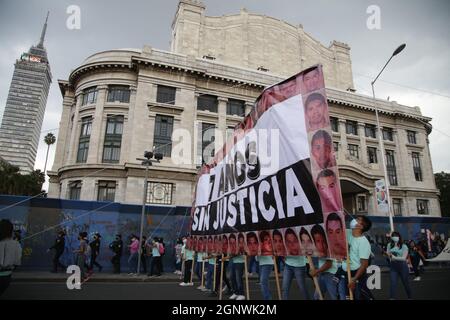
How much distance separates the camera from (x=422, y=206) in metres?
34.8

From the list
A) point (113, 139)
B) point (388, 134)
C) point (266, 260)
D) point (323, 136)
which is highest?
point (388, 134)

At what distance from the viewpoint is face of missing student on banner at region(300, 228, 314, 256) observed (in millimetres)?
3981

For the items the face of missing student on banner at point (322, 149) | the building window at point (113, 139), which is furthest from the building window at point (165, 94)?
the face of missing student on banner at point (322, 149)

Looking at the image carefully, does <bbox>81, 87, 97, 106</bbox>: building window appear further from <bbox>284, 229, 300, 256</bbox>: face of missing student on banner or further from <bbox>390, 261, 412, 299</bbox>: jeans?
<bbox>390, 261, 412, 299</bbox>: jeans

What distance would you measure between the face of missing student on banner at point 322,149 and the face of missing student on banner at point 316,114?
0.14m

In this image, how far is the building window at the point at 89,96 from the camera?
2825cm

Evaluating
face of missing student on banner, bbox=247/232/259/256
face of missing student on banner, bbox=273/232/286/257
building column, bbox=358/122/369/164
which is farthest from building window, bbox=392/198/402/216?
face of missing student on banner, bbox=273/232/286/257

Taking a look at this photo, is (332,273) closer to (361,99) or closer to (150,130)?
(150,130)

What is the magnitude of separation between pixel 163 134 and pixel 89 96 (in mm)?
9529

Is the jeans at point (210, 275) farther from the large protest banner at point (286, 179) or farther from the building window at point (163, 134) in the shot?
the building window at point (163, 134)

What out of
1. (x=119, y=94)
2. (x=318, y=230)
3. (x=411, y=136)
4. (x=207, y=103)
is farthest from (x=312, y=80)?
(x=411, y=136)

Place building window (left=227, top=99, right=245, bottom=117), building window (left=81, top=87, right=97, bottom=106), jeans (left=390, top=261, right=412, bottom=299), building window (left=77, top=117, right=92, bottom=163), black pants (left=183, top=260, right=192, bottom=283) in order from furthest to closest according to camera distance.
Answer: building window (left=227, top=99, right=245, bottom=117) < building window (left=81, top=87, right=97, bottom=106) < building window (left=77, top=117, right=92, bottom=163) < black pants (left=183, top=260, right=192, bottom=283) < jeans (left=390, top=261, right=412, bottom=299)

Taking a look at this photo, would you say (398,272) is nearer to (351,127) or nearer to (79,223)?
(79,223)

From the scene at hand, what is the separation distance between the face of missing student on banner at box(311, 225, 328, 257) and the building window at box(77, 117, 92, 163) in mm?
27353
